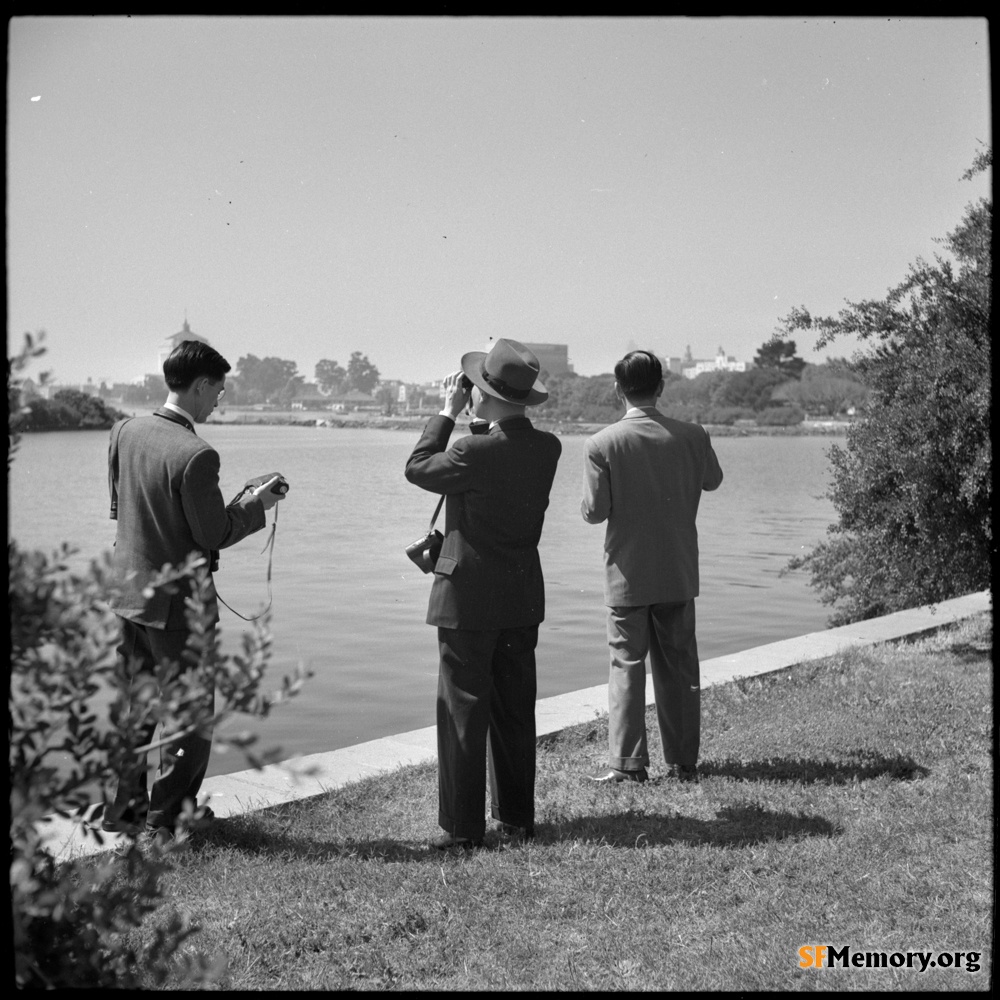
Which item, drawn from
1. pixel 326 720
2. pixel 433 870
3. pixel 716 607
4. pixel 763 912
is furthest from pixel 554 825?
pixel 716 607

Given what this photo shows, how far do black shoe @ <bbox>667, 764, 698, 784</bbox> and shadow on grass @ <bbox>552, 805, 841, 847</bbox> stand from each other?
522 mm

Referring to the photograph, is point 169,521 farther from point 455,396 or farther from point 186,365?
point 455,396

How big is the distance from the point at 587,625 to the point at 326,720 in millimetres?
5085

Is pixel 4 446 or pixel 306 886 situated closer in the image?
pixel 4 446

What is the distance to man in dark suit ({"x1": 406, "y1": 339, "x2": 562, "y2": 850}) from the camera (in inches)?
180

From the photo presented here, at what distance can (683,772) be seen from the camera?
559 cm

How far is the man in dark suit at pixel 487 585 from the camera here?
180 inches

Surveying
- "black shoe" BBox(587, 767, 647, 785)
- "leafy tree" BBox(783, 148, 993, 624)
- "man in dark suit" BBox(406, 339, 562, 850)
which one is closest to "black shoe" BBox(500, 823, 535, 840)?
"man in dark suit" BBox(406, 339, 562, 850)

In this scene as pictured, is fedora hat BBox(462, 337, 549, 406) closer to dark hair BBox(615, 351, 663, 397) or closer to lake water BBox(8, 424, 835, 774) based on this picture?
dark hair BBox(615, 351, 663, 397)

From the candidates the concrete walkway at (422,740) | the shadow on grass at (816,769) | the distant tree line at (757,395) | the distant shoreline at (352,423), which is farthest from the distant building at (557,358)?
the shadow on grass at (816,769)

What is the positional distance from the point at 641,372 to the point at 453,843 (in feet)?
7.78

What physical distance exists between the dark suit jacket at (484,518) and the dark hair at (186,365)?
0.91m

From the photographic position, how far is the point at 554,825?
4895 mm

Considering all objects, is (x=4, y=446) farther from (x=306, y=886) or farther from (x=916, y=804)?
(x=916, y=804)
